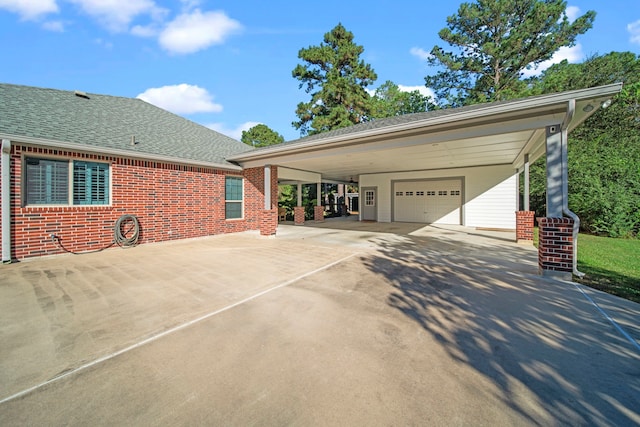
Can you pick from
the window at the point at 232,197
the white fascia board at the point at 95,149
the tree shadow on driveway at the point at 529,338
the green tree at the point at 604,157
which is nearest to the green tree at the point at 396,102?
the green tree at the point at 604,157

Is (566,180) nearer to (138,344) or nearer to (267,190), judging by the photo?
(138,344)

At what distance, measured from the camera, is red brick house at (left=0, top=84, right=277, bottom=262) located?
19.3ft

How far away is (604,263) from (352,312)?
254 inches

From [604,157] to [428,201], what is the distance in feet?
25.0

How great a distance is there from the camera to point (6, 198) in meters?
5.54

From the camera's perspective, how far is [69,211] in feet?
21.2

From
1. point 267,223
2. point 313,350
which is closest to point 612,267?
point 313,350

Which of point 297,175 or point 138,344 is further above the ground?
point 297,175

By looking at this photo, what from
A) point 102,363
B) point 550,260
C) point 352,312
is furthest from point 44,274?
point 550,260

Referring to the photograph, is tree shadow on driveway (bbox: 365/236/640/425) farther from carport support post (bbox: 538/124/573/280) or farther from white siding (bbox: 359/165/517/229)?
white siding (bbox: 359/165/517/229)

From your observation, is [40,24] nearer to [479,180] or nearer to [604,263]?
[604,263]

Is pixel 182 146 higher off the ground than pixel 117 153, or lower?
higher

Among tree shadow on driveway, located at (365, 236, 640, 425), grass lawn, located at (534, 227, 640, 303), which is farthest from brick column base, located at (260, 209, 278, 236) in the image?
grass lawn, located at (534, 227, 640, 303)

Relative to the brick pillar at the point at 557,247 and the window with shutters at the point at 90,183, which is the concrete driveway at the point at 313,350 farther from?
the window with shutters at the point at 90,183
